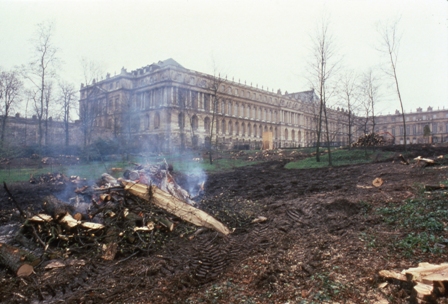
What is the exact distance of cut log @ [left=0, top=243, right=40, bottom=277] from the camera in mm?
4672

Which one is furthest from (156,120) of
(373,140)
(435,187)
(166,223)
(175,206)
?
(435,187)

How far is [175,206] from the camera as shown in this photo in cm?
670

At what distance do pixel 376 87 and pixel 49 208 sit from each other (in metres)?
29.0

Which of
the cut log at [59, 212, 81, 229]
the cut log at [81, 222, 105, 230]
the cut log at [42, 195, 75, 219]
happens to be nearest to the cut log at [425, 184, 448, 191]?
the cut log at [81, 222, 105, 230]

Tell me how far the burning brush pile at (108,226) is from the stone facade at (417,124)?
298 ft

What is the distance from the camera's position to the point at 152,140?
53.1 m

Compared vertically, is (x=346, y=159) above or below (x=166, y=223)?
above

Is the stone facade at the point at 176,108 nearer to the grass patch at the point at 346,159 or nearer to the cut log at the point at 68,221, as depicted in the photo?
the grass patch at the point at 346,159

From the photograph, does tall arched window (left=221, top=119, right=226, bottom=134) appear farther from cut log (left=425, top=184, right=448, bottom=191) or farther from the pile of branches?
cut log (left=425, top=184, right=448, bottom=191)

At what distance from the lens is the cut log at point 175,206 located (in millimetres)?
6461

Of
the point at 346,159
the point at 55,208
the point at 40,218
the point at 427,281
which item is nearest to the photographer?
the point at 427,281

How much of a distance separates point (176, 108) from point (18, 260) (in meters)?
49.6

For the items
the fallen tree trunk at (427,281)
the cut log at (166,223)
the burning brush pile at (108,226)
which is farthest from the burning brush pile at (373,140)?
the fallen tree trunk at (427,281)

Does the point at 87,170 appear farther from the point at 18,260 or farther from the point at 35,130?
the point at 35,130
